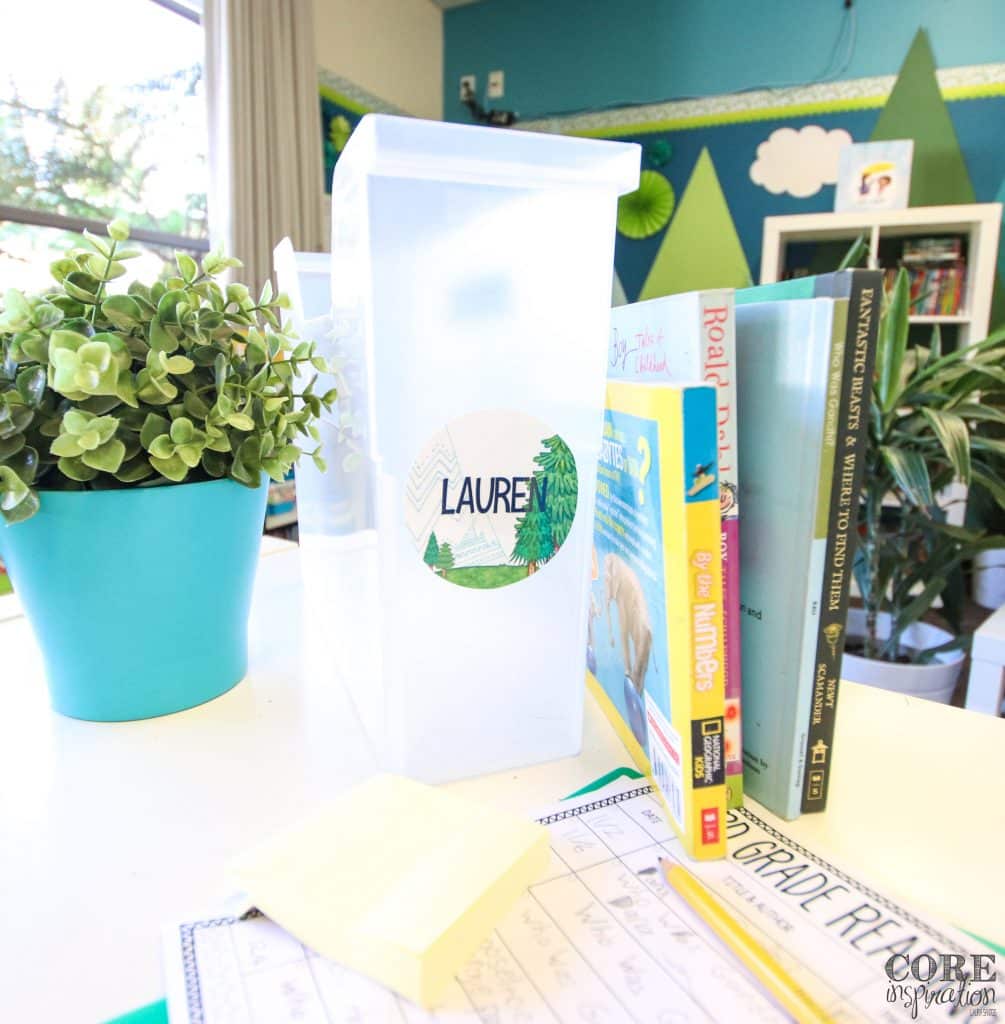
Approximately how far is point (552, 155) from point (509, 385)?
111 millimetres

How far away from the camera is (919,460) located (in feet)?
3.69

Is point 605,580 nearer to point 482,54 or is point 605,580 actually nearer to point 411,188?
point 411,188

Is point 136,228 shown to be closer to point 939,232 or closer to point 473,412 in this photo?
point 473,412

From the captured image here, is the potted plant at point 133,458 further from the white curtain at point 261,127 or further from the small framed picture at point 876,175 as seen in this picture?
the small framed picture at point 876,175

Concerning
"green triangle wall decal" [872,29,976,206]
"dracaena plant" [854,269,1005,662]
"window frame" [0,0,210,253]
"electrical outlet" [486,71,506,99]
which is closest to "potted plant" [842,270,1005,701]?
"dracaena plant" [854,269,1005,662]

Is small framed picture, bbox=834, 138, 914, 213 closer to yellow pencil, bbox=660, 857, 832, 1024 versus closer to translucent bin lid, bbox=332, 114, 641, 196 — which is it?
translucent bin lid, bbox=332, 114, 641, 196

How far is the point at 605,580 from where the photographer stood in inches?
17.6

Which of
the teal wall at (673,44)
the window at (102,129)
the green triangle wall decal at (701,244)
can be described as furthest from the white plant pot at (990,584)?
the window at (102,129)

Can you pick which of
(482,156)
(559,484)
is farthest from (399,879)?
(482,156)

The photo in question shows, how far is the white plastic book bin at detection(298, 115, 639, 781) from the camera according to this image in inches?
13.3

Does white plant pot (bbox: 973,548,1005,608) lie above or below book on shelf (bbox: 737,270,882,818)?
below

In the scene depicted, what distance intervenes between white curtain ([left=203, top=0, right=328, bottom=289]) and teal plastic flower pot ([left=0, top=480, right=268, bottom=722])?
1.91 meters

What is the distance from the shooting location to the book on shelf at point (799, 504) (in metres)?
0.33

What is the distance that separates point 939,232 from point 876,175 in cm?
30
